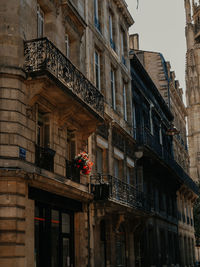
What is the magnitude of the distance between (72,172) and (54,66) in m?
3.80

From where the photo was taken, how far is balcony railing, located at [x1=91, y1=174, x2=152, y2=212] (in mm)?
16828

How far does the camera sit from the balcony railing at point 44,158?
13141mm

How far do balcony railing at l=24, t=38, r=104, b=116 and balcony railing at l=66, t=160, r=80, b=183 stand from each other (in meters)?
1.99

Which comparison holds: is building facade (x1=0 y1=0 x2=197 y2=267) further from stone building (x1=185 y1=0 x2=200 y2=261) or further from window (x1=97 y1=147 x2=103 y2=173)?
stone building (x1=185 y1=0 x2=200 y2=261)

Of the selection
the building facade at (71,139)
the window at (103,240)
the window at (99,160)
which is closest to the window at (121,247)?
the building facade at (71,139)

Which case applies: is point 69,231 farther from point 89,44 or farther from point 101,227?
point 89,44

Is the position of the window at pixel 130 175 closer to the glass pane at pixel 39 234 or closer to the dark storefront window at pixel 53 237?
Result: the dark storefront window at pixel 53 237

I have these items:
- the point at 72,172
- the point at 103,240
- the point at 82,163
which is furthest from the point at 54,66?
the point at 103,240


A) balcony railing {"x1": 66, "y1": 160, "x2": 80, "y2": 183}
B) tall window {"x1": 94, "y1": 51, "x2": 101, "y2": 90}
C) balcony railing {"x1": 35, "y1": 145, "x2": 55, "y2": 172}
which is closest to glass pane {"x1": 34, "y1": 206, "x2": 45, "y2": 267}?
balcony railing {"x1": 35, "y1": 145, "x2": 55, "y2": 172}

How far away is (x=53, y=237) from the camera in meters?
14.2

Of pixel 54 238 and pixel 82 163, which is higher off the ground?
pixel 82 163

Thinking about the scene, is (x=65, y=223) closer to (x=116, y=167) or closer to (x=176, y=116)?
(x=116, y=167)

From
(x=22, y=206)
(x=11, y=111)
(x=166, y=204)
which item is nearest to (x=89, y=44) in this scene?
(x=11, y=111)

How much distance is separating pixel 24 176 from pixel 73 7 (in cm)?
731
